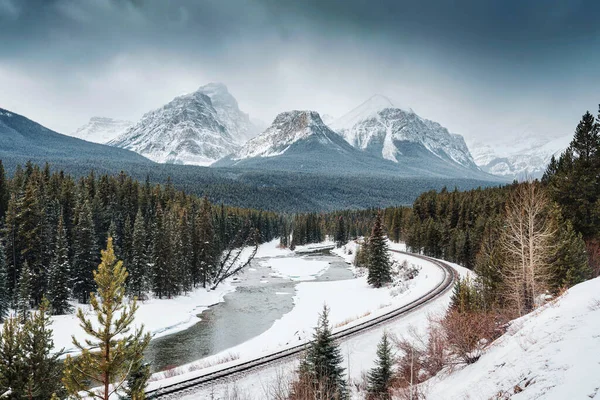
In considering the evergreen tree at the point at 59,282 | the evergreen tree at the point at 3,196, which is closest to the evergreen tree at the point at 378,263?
Result: the evergreen tree at the point at 59,282

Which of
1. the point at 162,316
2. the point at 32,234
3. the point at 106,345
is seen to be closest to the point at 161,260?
the point at 162,316

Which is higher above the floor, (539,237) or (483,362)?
(539,237)

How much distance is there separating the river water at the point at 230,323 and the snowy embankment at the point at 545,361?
22.5m

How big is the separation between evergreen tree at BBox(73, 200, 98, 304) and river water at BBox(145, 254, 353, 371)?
14.8 meters

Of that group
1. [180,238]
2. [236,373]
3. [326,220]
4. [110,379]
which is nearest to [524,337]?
[110,379]

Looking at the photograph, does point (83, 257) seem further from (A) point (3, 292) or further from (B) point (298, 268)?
(B) point (298, 268)

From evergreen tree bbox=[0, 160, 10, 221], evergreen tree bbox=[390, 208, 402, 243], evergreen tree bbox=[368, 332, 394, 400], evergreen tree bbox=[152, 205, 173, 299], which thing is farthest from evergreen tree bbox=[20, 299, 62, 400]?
evergreen tree bbox=[390, 208, 402, 243]

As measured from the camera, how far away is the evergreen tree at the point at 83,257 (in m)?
45.5

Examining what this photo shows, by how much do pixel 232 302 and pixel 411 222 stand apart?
203 ft

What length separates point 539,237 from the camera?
2272cm

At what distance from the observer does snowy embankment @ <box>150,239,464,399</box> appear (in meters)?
19.3

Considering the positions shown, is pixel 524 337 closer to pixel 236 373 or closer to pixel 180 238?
pixel 236 373

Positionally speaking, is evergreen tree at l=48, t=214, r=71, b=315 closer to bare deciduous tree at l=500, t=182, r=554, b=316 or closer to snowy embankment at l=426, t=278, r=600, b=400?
snowy embankment at l=426, t=278, r=600, b=400

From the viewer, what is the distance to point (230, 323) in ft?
131
